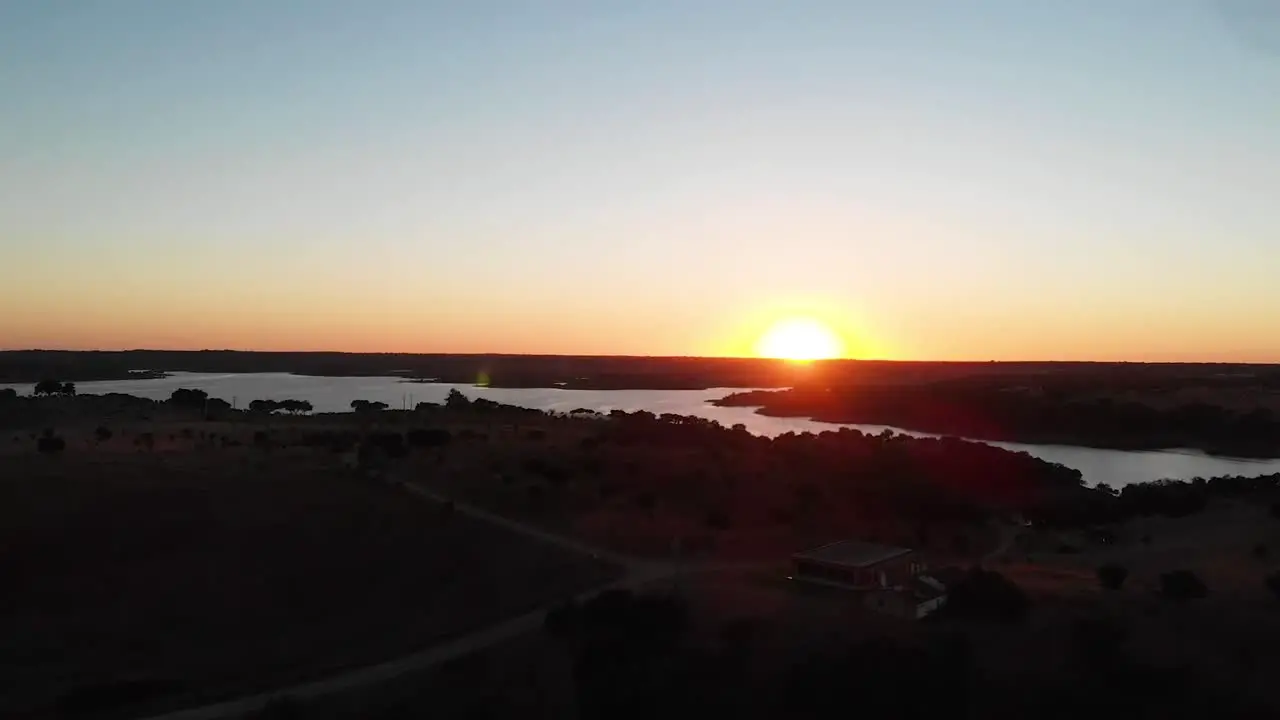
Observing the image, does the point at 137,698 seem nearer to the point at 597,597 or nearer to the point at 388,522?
the point at 597,597

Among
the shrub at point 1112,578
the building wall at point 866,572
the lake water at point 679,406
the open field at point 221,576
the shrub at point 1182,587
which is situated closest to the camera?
the open field at point 221,576

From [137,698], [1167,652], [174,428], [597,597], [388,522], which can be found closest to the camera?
[137,698]

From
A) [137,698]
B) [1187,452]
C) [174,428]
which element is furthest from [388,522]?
[1187,452]

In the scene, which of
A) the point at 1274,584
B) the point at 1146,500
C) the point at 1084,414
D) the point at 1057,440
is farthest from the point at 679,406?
the point at 1274,584

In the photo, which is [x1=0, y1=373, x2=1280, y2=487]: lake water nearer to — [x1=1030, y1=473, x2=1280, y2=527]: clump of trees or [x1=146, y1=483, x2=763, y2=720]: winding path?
[x1=1030, y1=473, x2=1280, y2=527]: clump of trees

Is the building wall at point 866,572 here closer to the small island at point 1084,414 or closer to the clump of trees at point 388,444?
the clump of trees at point 388,444

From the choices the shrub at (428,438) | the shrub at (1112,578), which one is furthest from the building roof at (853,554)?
the shrub at (428,438)

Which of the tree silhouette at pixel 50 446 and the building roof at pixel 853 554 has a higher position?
the tree silhouette at pixel 50 446
